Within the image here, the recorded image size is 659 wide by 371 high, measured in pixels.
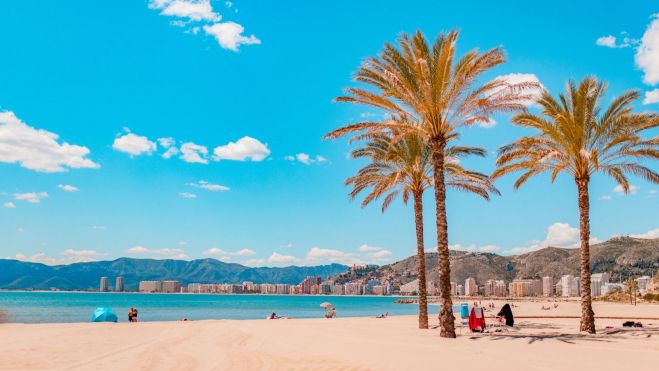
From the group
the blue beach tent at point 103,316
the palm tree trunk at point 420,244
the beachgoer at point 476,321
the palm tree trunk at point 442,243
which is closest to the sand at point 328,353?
the palm tree trunk at point 442,243

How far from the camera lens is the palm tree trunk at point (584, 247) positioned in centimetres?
2111

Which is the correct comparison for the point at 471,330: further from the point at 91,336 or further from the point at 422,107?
the point at 91,336

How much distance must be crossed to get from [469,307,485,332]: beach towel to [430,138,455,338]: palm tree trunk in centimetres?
277

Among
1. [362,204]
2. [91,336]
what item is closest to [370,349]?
[91,336]

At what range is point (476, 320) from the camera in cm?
2195

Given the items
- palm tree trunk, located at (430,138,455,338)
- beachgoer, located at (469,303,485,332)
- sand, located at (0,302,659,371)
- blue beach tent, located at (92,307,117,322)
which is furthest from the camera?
blue beach tent, located at (92,307,117,322)

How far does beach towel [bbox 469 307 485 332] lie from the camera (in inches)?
843

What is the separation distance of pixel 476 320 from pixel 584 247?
541 centimetres

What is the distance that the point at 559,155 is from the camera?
856 inches

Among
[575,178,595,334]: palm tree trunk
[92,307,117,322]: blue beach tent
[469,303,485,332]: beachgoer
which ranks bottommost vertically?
[92,307,117,322]: blue beach tent

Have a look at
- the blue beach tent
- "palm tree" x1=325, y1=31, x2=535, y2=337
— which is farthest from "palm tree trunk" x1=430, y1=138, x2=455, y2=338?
the blue beach tent

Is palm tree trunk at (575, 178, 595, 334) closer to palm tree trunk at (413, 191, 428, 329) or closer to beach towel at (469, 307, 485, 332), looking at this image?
beach towel at (469, 307, 485, 332)

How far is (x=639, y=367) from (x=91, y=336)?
18.1 meters

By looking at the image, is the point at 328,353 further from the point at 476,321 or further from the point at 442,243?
the point at 476,321
